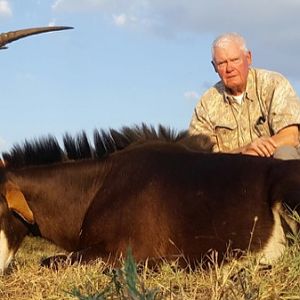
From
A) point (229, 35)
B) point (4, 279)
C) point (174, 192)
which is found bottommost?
point (4, 279)

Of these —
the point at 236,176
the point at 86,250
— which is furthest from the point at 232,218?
the point at 86,250

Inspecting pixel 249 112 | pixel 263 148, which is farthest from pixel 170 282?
pixel 249 112

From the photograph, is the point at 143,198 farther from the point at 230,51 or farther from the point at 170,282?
the point at 230,51

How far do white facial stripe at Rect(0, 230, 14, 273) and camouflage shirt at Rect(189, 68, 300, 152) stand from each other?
1868 mm

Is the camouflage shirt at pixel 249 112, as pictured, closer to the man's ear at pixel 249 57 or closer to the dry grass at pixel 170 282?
the man's ear at pixel 249 57

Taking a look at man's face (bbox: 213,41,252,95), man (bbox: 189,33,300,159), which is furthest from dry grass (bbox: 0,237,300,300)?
man's face (bbox: 213,41,252,95)

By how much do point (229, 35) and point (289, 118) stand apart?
92cm

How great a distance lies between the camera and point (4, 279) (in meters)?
4.45

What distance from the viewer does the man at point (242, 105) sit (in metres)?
5.93

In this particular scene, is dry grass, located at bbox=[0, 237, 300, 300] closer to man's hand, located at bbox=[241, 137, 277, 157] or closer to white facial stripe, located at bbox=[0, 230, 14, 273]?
white facial stripe, located at bbox=[0, 230, 14, 273]

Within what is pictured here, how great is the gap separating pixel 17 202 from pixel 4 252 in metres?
0.36

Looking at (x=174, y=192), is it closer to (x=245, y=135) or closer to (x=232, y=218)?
(x=232, y=218)

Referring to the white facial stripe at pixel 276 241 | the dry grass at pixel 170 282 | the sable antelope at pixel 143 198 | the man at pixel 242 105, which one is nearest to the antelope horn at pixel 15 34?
the sable antelope at pixel 143 198

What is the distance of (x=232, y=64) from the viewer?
609cm
